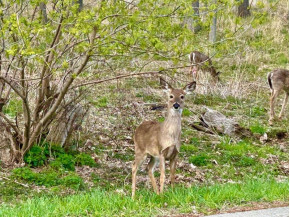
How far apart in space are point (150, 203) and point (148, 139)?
5.12ft

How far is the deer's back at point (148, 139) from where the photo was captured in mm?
9367

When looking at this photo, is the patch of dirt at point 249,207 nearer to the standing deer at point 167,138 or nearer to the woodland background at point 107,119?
the woodland background at point 107,119

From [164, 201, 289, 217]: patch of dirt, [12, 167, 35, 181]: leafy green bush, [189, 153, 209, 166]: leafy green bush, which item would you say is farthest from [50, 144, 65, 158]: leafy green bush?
[164, 201, 289, 217]: patch of dirt

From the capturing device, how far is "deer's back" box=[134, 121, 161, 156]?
9.37 meters

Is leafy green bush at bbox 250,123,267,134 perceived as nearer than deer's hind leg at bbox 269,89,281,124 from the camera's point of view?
Yes

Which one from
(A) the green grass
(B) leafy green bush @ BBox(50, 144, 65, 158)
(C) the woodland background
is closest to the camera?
(A) the green grass

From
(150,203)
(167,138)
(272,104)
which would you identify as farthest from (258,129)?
(150,203)

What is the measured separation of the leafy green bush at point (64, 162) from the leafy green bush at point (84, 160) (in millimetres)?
113

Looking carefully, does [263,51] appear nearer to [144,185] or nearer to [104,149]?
[104,149]

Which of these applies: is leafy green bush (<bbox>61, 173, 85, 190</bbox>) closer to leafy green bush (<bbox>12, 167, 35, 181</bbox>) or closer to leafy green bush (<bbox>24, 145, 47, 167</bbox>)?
leafy green bush (<bbox>12, 167, 35, 181</bbox>)

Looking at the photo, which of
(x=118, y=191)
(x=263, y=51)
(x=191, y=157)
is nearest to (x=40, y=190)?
(x=118, y=191)

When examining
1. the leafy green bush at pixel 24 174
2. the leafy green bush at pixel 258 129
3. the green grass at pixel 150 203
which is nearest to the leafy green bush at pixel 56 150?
the leafy green bush at pixel 24 174

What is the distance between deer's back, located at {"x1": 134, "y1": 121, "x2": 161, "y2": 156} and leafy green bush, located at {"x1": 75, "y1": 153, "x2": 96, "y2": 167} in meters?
2.18

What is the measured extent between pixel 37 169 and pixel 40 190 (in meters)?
1.02
